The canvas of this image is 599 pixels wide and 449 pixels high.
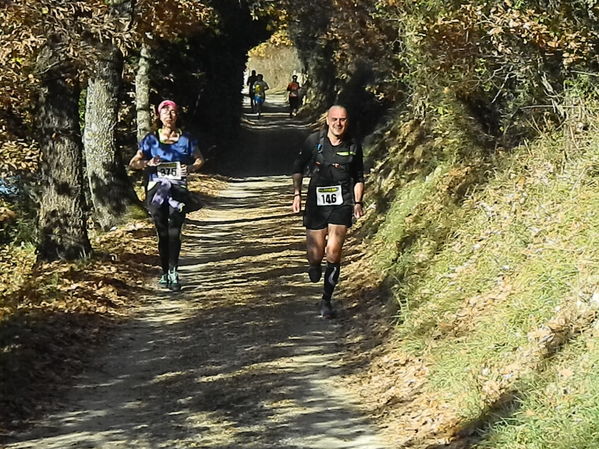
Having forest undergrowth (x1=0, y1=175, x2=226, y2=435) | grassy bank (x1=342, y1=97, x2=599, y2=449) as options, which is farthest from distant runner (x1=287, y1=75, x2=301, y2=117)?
grassy bank (x1=342, y1=97, x2=599, y2=449)

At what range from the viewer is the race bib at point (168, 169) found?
34.7 feet

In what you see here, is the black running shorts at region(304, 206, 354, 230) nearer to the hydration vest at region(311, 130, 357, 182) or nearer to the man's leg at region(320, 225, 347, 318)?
the man's leg at region(320, 225, 347, 318)

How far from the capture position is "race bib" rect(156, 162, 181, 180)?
10.6m

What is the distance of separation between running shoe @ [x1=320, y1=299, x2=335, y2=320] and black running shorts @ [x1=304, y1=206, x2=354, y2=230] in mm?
798

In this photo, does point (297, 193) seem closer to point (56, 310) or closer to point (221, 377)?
point (221, 377)

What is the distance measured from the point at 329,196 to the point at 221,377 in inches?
100

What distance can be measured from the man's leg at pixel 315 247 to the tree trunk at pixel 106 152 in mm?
6592

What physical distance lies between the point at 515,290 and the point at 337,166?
2.75 metres

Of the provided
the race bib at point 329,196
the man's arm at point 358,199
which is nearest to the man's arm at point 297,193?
the race bib at point 329,196

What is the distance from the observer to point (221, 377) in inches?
299

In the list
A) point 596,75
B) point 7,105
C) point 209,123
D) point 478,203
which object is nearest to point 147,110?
point 209,123

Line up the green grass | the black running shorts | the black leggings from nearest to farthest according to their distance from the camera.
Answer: the green grass, the black running shorts, the black leggings

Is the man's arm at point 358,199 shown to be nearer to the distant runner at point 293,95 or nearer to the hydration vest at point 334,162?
the hydration vest at point 334,162

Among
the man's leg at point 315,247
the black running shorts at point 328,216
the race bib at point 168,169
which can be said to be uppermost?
the race bib at point 168,169
